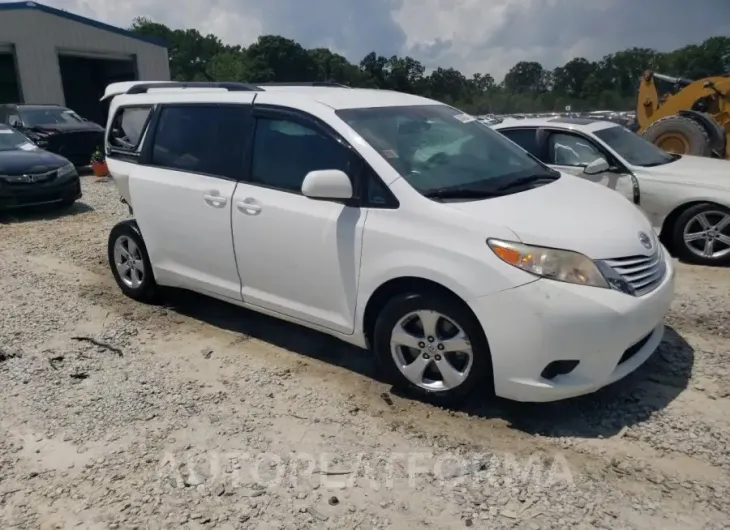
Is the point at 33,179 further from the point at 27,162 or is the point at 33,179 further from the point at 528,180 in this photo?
the point at 528,180

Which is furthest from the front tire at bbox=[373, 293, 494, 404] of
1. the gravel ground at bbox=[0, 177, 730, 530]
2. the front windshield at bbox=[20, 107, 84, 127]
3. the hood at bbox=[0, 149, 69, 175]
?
the front windshield at bbox=[20, 107, 84, 127]

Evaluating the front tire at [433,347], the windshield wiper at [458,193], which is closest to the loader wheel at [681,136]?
the windshield wiper at [458,193]

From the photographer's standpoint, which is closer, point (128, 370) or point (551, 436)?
point (551, 436)

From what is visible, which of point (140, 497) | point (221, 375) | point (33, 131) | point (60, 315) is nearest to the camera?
point (140, 497)

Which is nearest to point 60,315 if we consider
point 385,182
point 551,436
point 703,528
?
point 385,182

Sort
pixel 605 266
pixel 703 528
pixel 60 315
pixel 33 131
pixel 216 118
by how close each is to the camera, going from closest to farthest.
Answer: pixel 703 528, pixel 605 266, pixel 216 118, pixel 60 315, pixel 33 131

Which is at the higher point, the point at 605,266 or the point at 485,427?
the point at 605,266

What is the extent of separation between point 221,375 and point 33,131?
507 inches

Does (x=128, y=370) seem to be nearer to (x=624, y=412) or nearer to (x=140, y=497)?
(x=140, y=497)

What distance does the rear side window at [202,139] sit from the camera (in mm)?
4395

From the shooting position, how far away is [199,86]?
4.94 meters

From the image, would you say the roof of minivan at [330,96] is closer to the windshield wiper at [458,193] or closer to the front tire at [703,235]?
the windshield wiper at [458,193]

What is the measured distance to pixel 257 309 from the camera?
4.43 m

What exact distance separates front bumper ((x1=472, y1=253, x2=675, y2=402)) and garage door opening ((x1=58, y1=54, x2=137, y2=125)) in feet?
84.8
